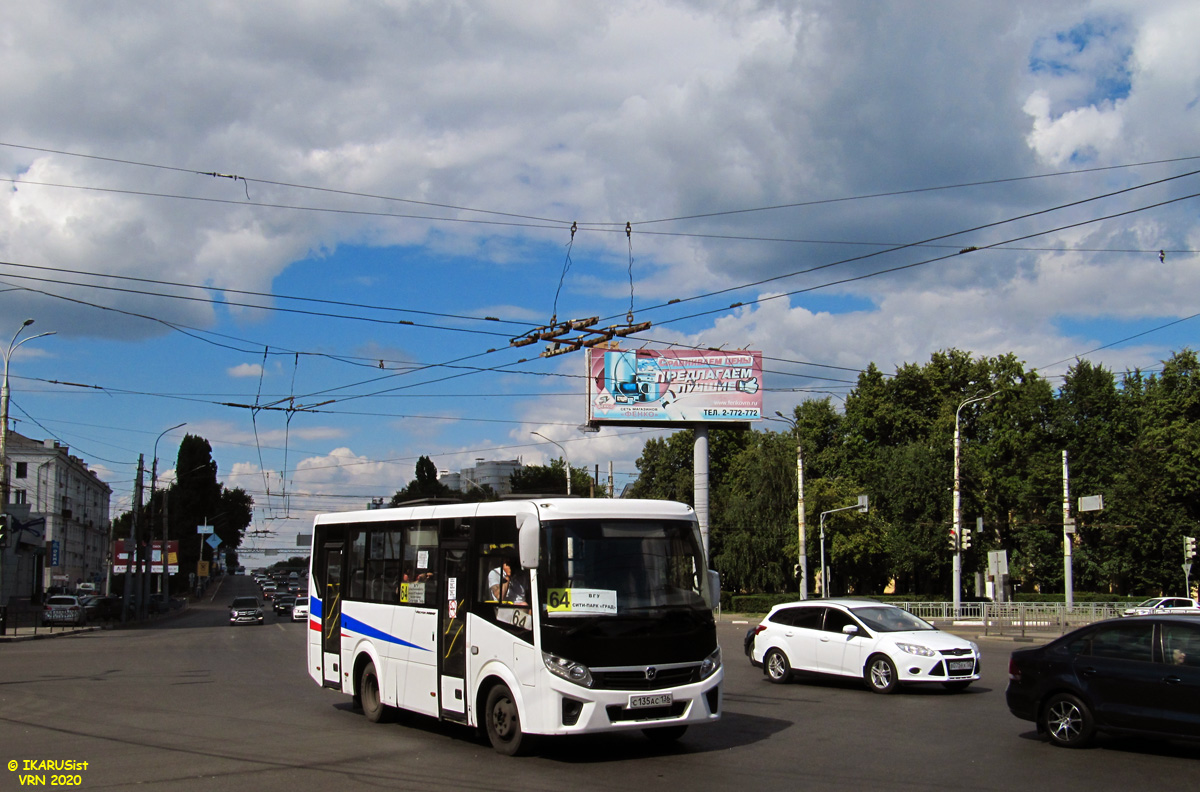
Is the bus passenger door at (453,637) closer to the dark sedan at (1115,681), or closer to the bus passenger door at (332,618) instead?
the bus passenger door at (332,618)

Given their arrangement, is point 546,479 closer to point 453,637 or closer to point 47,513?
point 47,513

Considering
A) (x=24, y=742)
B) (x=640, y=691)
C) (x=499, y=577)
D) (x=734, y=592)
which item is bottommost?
(x=734, y=592)

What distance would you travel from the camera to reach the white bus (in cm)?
1016

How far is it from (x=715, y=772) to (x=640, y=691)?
3.53 ft

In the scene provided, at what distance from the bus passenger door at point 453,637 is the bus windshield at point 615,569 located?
1594 mm

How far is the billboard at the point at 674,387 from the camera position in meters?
50.0

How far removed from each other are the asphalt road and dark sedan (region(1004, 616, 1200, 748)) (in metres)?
0.33

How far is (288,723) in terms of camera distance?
44.3 feet

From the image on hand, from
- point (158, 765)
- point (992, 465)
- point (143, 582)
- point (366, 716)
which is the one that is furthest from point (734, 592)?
point (158, 765)

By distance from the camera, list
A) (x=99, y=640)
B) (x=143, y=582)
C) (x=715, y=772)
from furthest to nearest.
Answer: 1. (x=143, y=582)
2. (x=99, y=640)
3. (x=715, y=772)

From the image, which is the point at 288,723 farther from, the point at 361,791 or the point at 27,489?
the point at 27,489

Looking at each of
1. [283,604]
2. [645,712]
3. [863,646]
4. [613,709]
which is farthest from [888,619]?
[283,604]

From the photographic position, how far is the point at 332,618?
14633mm

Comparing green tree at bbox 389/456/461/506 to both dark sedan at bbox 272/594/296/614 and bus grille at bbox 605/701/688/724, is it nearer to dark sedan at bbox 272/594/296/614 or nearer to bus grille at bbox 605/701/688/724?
dark sedan at bbox 272/594/296/614
